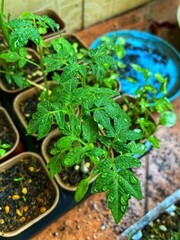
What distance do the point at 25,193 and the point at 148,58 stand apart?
818 millimetres

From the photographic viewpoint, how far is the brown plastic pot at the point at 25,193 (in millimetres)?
940

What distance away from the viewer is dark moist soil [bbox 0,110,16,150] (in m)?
1.05

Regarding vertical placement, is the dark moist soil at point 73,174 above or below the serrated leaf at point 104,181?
above

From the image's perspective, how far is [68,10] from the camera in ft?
4.43

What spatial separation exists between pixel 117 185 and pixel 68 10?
0.94m

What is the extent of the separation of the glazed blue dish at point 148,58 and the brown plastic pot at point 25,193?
0.52m

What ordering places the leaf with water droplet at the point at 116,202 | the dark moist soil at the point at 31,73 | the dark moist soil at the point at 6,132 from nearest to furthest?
the leaf with water droplet at the point at 116,202 → the dark moist soil at the point at 6,132 → the dark moist soil at the point at 31,73

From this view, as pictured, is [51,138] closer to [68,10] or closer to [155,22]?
[68,10]

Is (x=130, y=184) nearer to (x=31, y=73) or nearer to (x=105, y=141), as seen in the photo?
(x=105, y=141)

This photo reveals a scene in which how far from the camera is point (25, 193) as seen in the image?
99 cm

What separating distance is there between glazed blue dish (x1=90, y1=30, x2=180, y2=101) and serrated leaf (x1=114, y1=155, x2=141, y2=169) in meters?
0.67

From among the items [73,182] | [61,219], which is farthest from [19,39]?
[61,219]

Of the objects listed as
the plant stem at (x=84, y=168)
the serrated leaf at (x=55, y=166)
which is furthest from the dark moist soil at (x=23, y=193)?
the serrated leaf at (x=55, y=166)

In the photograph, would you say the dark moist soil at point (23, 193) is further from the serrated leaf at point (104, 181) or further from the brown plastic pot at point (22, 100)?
the serrated leaf at point (104, 181)
